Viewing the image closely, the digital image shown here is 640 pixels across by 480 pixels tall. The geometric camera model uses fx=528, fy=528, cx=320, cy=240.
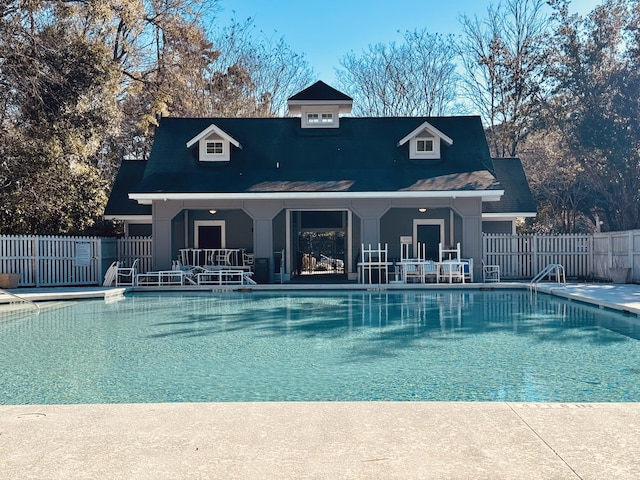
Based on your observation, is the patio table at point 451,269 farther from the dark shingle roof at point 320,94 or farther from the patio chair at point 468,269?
the dark shingle roof at point 320,94

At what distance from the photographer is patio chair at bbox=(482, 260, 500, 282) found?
58.1ft

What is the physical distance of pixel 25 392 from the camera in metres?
5.37

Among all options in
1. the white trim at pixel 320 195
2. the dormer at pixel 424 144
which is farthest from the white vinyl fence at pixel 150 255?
the dormer at pixel 424 144

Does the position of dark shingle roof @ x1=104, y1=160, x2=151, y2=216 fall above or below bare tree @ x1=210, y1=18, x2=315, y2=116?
below

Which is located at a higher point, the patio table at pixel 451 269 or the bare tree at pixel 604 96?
the bare tree at pixel 604 96

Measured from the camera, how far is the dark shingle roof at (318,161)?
56.0 ft

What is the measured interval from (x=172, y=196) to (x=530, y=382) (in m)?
13.3

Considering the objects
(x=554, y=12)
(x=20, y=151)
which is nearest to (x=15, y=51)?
(x=20, y=151)

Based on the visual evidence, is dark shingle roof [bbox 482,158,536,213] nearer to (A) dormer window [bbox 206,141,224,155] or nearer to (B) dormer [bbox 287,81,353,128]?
(B) dormer [bbox 287,81,353,128]

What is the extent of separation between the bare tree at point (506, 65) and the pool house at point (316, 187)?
6722 millimetres

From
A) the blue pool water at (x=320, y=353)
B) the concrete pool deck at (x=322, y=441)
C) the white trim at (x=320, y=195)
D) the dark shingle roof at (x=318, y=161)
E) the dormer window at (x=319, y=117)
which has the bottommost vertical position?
the blue pool water at (x=320, y=353)

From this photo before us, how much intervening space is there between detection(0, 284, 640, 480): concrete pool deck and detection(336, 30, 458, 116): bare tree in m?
28.5

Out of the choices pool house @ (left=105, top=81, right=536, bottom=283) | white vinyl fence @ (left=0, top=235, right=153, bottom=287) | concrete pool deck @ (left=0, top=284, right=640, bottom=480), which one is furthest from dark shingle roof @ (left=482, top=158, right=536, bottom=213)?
concrete pool deck @ (left=0, top=284, right=640, bottom=480)

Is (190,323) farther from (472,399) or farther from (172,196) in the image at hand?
(172,196)
